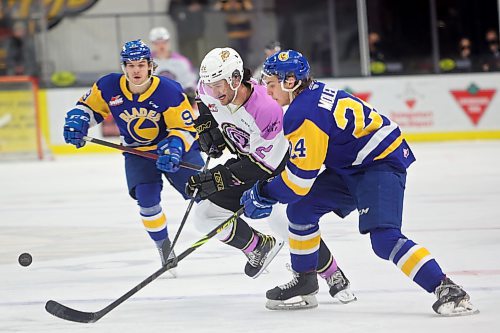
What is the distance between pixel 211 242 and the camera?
5.44m

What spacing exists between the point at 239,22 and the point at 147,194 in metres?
7.47

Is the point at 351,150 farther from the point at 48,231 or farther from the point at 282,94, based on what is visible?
the point at 48,231

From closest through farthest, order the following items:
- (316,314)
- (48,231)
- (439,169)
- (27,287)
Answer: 1. (316,314)
2. (27,287)
3. (48,231)
4. (439,169)

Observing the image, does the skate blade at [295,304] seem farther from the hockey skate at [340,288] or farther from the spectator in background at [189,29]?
the spectator in background at [189,29]

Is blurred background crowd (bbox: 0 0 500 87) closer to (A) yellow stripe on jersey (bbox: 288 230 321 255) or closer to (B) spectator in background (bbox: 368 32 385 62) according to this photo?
(B) spectator in background (bbox: 368 32 385 62)

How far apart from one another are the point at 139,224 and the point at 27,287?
1.83 metres

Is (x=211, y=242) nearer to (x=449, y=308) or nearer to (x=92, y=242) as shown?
(x=92, y=242)

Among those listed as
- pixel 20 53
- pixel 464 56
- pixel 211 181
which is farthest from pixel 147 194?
pixel 464 56

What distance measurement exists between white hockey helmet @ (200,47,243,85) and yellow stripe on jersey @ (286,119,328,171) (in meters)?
0.53

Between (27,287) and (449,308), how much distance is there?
1.82 meters

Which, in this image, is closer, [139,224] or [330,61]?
[139,224]

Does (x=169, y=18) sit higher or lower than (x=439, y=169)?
higher

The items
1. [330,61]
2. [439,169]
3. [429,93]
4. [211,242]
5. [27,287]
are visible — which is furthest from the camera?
[330,61]

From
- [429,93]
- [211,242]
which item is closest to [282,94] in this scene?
[211,242]
